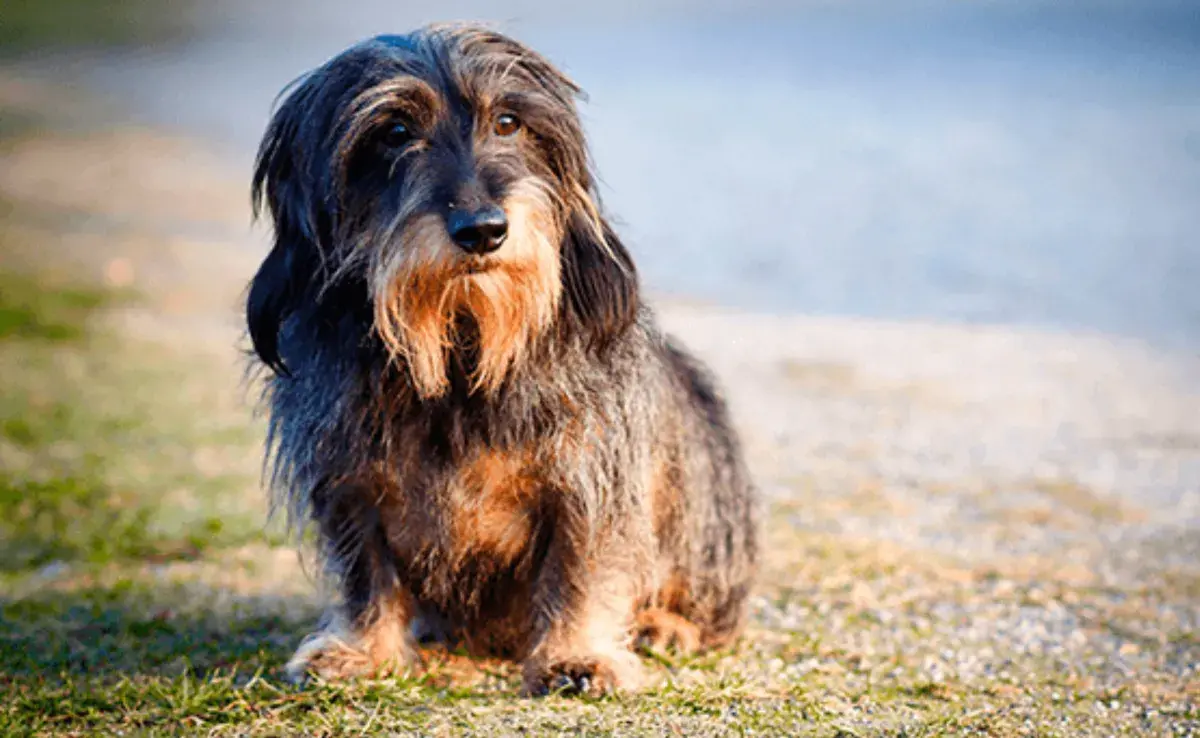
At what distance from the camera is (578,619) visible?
4773mm

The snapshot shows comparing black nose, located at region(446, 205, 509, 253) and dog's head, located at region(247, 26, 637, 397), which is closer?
black nose, located at region(446, 205, 509, 253)

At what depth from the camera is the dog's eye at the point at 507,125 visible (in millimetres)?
4348

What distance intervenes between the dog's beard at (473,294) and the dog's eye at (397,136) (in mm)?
396

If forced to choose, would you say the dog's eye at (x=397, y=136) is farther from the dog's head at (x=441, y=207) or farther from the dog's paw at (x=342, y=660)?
the dog's paw at (x=342, y=660)

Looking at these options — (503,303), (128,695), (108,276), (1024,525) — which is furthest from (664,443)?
(108,276)

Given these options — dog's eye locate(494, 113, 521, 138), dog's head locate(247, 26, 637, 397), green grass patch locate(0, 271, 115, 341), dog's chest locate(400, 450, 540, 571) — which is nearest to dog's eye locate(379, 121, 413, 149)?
dog's head locate(247, 26, 637, 397)

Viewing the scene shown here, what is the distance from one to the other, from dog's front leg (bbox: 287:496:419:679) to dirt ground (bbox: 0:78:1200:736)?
0.61 ft

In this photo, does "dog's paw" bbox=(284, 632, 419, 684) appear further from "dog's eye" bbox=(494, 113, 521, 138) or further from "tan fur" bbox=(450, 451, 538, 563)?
"dog's eye" bbox=(494, 113, 521, 138)

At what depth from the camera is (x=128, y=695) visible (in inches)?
178

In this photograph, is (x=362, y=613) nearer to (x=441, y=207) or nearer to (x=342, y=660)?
(x=342, y=660)

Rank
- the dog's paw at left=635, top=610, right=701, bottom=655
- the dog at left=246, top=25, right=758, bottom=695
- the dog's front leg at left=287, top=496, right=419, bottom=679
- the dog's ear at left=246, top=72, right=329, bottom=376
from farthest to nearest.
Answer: the dog's paw at left=635, top=610, right=701, bottom=655, the dog's front leg at left=287, top=496, right=419, bottom=679, the dog's ear at left=246, top=72, right=329, bottom=376, the dog at left=246, top=25, right=758, bottom=695

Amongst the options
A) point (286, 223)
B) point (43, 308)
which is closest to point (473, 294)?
point (286, 223)

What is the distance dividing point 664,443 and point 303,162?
73.4 inches

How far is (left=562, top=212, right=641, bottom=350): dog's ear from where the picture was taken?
454 cm
